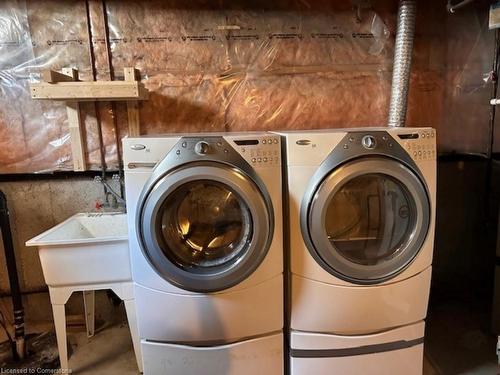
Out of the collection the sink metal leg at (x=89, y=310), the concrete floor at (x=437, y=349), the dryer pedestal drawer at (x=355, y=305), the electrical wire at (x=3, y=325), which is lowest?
the concrete floor at (x=437, y=349)

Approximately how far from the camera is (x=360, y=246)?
1668 mm

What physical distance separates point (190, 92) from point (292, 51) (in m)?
0.69

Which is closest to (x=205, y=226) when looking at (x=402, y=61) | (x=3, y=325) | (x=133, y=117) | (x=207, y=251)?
(x=207, y=251)

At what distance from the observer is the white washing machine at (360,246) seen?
154cm

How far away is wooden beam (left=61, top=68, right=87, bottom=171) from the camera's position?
7.17 feet

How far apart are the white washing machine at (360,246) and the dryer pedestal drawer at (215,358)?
119mm

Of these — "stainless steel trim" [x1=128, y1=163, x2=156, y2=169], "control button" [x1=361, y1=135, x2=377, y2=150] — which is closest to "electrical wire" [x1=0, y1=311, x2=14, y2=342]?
"stainless steel trim" [x1=128, y1=163, x2=156, y2=169]

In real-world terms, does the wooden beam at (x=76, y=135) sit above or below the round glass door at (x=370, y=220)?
above

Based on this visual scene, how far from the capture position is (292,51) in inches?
90.1

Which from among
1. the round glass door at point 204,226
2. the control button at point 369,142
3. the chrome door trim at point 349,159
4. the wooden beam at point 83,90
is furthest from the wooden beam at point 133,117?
the control button at point 369,142

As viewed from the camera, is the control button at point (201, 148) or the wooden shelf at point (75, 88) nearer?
the control button at point (201, 148)

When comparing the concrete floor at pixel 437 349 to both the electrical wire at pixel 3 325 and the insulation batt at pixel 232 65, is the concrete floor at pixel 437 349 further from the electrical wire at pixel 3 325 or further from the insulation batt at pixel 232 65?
the insulation batt at pixel 232 65

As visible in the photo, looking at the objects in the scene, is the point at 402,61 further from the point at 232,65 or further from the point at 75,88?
the point at 75,88

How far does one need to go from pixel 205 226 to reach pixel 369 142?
2.62ft
